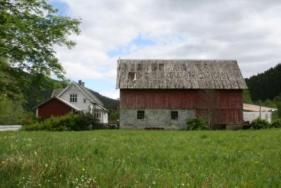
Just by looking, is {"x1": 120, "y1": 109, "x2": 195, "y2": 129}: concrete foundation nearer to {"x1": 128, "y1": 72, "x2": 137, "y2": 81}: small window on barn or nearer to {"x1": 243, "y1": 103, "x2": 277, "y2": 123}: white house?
{"x1": 128, "y1": 72, "x2": 137, "y2": 81}: small window on barn

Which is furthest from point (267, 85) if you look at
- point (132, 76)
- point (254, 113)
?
point (132, 76)

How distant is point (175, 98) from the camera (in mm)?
55219

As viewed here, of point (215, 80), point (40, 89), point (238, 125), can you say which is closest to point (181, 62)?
point (215, 80)

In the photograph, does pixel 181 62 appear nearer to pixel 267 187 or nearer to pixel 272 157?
pixel 272 157

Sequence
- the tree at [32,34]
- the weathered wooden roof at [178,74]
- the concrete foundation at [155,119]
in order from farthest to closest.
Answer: the weathered wooden roof at [178,74], the concrete foundation at [155,119], the tree at [32,34]

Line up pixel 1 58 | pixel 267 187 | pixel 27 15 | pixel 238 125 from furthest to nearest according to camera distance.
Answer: pixel 238 125 < pixel 27 15 < pixel 1 58 < pixel 267 187

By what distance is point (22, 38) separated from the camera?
10.2 metres

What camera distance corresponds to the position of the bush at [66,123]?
46.0 meters

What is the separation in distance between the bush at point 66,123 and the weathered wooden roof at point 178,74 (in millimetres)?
7442

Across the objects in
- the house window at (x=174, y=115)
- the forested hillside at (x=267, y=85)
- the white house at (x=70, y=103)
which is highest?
the forested hillside at (x=267, y=85)

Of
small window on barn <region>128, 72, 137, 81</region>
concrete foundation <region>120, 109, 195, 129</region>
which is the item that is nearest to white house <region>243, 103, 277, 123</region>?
concrete foundation <region>120, 109, 195, 129</region>

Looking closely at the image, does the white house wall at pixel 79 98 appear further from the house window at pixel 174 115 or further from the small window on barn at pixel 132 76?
the house window at pixel 174 115

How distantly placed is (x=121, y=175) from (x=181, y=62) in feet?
169

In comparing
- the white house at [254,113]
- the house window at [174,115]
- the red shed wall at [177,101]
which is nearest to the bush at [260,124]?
the red shed wall at [177,101]
